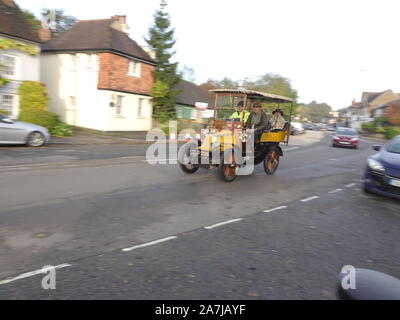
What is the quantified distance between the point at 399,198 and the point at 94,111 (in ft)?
69.1

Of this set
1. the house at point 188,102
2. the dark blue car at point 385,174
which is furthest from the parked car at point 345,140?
the dark blue car at point 385,174

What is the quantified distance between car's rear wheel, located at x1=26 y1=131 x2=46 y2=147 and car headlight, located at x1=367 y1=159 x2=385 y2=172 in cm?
1271

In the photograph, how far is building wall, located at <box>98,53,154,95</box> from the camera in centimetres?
2314

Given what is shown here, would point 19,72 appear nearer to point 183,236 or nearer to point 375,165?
point 183,236

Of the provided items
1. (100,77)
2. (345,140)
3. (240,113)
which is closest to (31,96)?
(100,77)

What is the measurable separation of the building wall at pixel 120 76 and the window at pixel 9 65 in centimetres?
544

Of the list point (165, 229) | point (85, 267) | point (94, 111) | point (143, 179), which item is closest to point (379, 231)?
point (165, 229)

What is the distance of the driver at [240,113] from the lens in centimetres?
915

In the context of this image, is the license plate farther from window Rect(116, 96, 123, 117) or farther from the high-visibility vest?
window Rect(116, 96, 123, 117)

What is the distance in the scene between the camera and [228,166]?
→ 28.4 ft

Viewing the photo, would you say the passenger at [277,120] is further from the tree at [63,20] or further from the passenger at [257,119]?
the tree at [63,20]

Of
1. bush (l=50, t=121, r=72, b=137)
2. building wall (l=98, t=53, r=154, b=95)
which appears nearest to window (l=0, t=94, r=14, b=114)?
bush (l=50, t=121, r=72, b=137)
